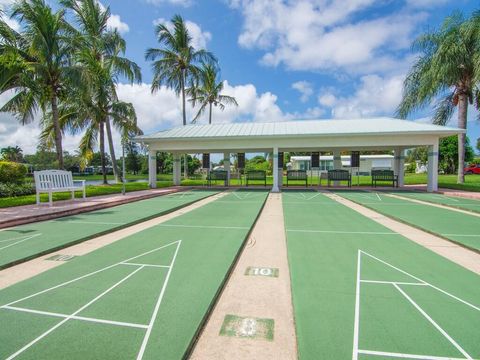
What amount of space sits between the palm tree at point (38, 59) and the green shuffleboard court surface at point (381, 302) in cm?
1116

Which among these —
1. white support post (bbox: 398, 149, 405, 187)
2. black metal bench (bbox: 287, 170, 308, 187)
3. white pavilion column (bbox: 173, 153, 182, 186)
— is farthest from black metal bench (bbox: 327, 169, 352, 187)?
white pavilion column (bbox: 173, 153, 182, 186)

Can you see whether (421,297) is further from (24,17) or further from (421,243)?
(24,17)

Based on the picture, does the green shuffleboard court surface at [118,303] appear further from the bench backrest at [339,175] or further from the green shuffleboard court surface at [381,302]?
the bench backrest at [339,175]

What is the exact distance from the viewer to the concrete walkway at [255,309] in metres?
1.91

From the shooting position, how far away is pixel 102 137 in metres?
15.7

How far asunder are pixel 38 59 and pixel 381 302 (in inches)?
570

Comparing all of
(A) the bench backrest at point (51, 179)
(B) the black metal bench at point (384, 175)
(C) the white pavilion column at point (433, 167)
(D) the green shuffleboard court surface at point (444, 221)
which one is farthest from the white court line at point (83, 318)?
(B) the black metal bench at point (384, 175)

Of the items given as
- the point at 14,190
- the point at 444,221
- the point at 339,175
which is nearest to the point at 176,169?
the point at 14,190

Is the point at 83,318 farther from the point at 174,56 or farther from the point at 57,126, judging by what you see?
the point at 174,56

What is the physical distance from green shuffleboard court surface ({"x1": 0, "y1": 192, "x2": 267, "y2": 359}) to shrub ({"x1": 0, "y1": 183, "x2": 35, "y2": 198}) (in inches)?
323

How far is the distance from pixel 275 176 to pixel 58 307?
11823 mm

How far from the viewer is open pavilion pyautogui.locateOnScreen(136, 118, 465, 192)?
1266 cm

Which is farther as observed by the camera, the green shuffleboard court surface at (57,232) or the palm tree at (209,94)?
the palm tree at (209,94)

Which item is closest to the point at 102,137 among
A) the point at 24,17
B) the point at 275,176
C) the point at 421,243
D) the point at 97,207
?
the point at 24,17
